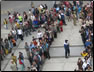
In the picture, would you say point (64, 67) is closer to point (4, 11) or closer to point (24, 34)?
point (24, 34)

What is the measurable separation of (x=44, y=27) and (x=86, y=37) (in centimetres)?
501

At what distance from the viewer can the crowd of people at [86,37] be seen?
17.9 m

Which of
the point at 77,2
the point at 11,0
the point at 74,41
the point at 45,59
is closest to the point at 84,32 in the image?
the point at 74,41

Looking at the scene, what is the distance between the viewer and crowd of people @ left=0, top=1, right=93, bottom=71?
1941 cm

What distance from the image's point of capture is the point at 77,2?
28.4 metres

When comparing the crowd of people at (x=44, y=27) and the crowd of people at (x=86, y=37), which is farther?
the crowd of people at (x=44, y=27)

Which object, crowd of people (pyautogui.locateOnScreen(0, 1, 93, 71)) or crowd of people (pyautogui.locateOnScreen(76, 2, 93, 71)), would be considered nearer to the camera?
crowd of people (pyautogui.locateOnScreen(76, 2, 93, 71))

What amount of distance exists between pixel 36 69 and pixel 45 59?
2697 millimetres

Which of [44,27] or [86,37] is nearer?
[86,37]

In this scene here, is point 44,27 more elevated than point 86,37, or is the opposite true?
point 44,27

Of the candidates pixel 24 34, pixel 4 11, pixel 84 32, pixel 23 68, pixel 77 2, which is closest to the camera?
pixel 23 68

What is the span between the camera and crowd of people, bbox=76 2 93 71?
17859 mm

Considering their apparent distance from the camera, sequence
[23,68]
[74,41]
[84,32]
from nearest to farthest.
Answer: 1. [23,68]
2. [84,32]
3. [74,41]

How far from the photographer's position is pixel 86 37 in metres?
21.1
